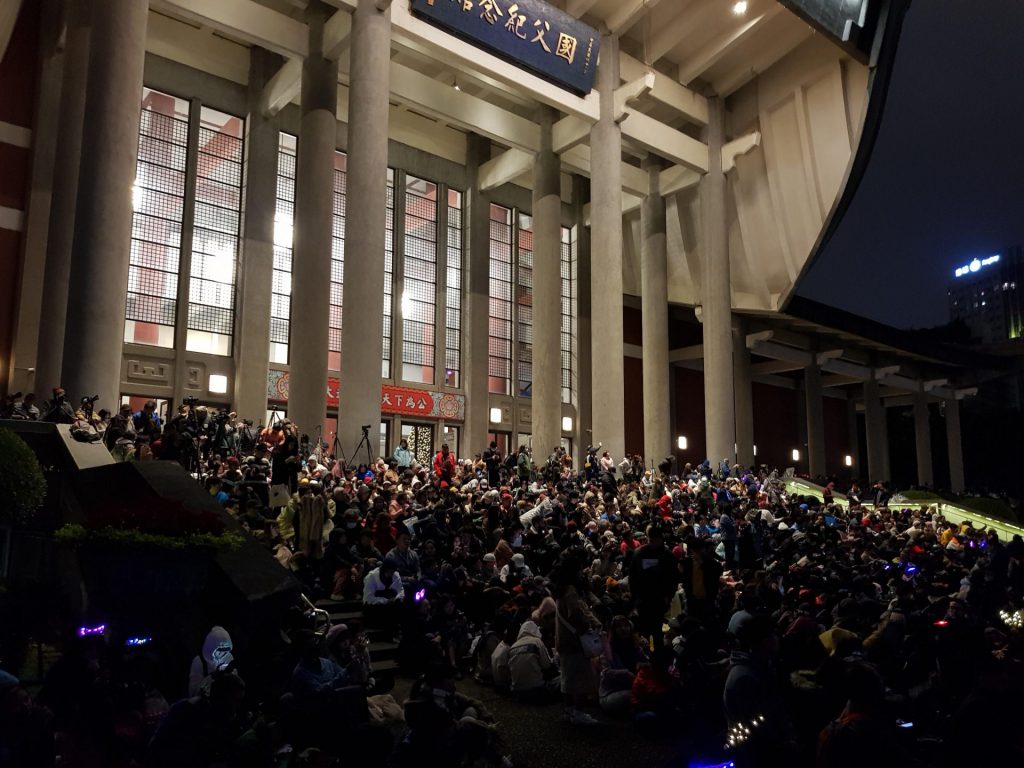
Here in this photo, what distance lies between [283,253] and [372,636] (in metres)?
18.0

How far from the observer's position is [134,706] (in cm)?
507

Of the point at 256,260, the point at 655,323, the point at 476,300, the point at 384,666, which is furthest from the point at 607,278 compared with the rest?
the point at 384,666

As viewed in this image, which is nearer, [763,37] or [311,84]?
[311,84]

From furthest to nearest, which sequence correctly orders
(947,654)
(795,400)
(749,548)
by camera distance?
(795,400), (749,548), (947,654)

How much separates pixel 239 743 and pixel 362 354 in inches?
580

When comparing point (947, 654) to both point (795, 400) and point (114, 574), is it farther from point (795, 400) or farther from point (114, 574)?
point (795, 400)

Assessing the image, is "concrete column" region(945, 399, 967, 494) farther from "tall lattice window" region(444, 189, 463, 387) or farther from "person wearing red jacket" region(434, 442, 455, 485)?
"person wearing red jacket" region(434, 442, 455, 485)

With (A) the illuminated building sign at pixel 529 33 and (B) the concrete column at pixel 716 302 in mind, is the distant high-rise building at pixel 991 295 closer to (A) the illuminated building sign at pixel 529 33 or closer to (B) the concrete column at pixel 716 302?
(B) the concrete column at pixel 716 302

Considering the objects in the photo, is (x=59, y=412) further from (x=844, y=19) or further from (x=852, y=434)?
(x=852, y=434)

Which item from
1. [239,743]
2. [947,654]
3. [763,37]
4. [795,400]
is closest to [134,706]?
[239,743]

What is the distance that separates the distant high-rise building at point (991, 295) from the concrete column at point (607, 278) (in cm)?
8430

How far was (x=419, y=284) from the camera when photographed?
91.5 ft

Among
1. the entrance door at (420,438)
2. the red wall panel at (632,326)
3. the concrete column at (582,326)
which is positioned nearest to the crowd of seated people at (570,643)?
the entrance door at (420,438)

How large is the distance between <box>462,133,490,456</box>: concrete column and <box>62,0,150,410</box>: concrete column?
13.8 m
